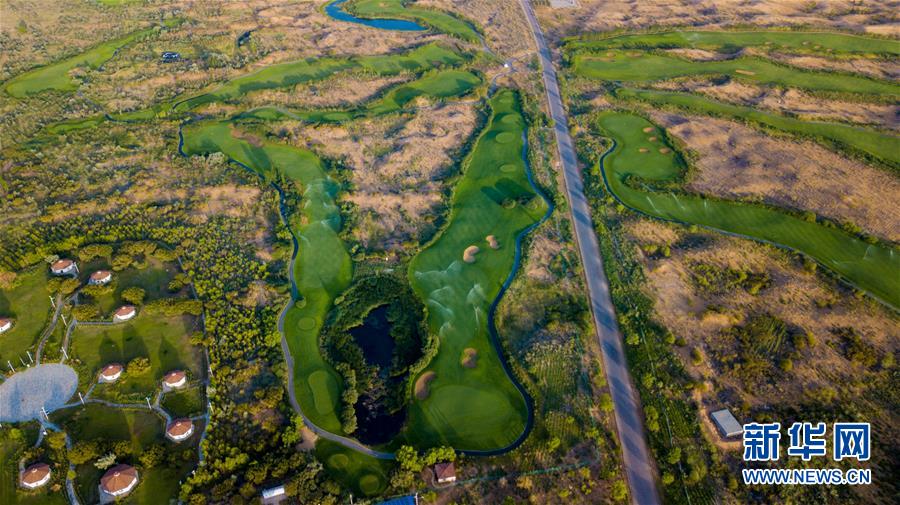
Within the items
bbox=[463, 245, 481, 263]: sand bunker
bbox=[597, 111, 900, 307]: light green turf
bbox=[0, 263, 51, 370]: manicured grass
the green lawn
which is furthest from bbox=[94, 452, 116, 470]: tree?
bbox=[597, 111, 900, 307]: light green turf

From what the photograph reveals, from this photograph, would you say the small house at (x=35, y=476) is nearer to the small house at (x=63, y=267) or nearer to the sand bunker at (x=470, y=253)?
the small house at (x=63, y=267)

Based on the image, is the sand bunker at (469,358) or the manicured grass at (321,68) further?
the manicured grass at (321,68)

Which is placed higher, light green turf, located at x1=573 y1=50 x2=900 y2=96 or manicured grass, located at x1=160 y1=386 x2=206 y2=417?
light green turf, located at x1=573 y1=50 x2=900 y2=96

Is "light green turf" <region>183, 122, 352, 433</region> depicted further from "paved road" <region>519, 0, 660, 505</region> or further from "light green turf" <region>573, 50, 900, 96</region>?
"light green turf" <region>573, 50, 900, 96</region>

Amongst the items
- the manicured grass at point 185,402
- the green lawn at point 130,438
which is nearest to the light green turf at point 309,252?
the manicured grass at point 185,402

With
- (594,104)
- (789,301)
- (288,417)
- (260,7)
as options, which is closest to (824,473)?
(789,301)
